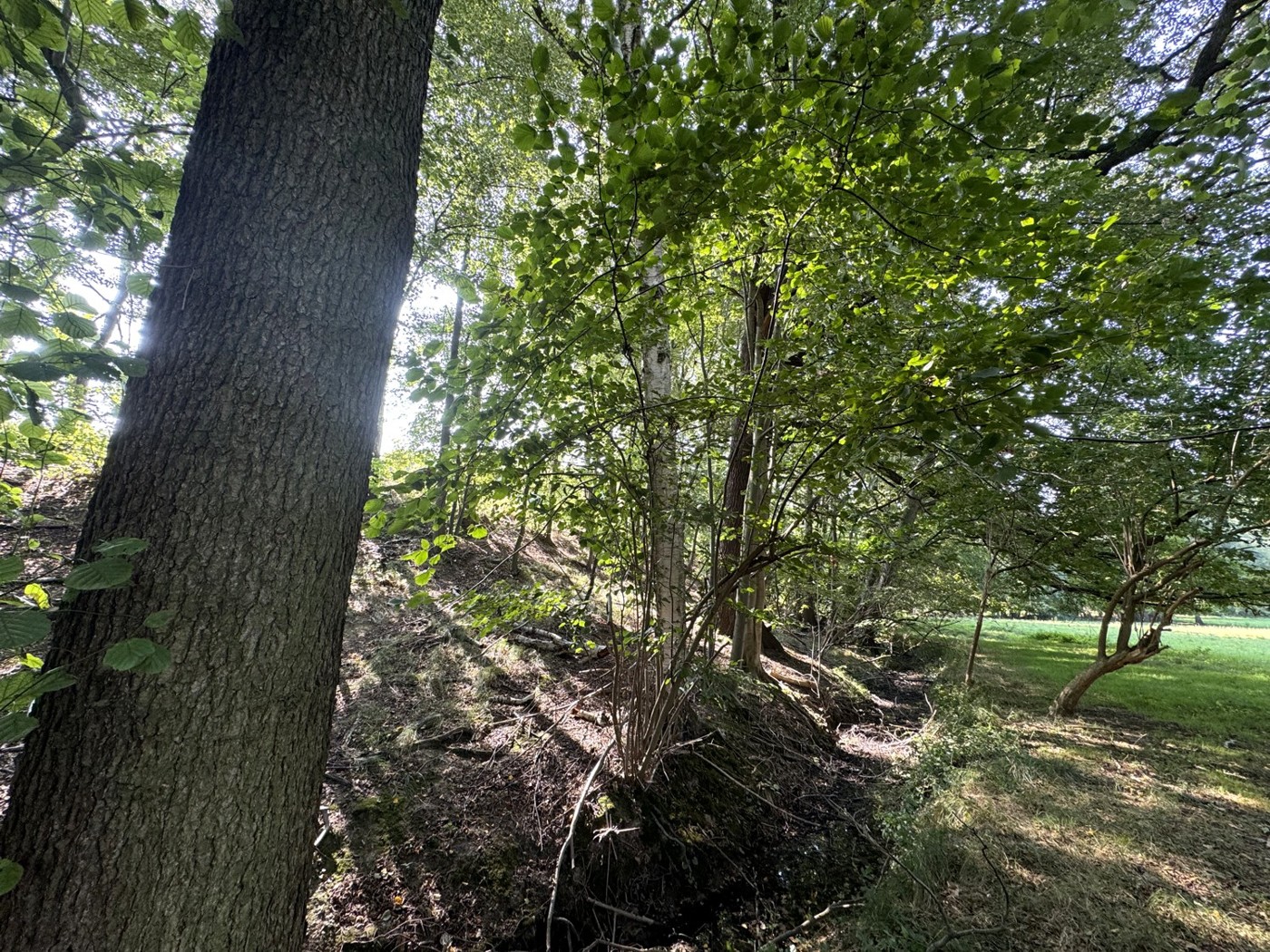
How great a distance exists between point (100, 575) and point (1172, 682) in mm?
15815

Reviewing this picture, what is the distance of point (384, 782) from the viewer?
3.03 meters

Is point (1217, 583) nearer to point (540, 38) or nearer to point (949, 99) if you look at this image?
point (949, 99)

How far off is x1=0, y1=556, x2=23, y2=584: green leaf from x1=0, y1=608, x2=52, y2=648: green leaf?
57 mm

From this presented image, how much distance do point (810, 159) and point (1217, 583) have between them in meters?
9.12

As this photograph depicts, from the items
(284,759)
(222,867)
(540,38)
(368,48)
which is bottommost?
(222,867)

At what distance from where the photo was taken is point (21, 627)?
776 millimetres

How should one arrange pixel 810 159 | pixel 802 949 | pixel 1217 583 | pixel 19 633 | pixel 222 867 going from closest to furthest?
1. pixel 19 633
2. pixel 222 867
3. pixel 810 159
4. pixel 802 949
5. pixel 1217 583

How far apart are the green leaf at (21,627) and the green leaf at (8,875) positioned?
39 cm

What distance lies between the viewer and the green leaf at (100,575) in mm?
829

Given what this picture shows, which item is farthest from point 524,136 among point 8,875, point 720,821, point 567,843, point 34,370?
point 720,821

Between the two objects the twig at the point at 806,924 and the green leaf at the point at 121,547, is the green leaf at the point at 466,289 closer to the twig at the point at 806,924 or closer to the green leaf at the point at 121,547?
the green leaf at the point at 121,547

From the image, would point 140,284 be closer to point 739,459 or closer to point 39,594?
point 39,594

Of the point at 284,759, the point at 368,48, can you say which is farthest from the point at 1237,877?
the point at 368,48

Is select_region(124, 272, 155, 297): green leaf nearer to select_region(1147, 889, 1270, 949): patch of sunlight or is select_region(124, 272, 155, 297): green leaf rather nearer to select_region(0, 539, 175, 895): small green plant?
select_region(0, 539, 175, 895): small green plant
